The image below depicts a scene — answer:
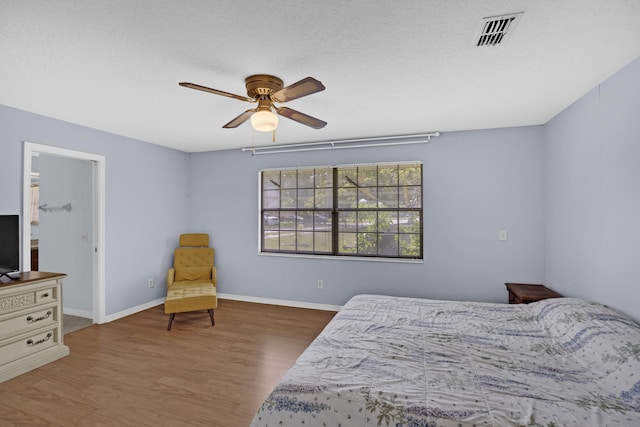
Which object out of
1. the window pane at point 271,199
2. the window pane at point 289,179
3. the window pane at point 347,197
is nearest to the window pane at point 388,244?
the window pane at point 347,197

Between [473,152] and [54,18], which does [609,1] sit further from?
[54,18]

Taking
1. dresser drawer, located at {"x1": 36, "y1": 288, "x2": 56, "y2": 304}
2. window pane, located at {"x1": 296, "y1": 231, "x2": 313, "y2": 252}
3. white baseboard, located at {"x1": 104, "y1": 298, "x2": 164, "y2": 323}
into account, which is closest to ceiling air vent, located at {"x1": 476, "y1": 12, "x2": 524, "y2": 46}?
window pane, located at {"x1": 296, "y1": 231, "x2": 313, "y2": 252}

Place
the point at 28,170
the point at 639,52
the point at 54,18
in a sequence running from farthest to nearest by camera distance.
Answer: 1. the point at 28,170
2. the point at 639,52
3. the point at 54,18

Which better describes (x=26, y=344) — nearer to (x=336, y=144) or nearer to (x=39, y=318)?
(x=39, y=318)

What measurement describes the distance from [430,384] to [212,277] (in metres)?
3.70

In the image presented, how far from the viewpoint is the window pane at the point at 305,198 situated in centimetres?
458

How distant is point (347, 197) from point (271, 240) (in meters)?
1.42

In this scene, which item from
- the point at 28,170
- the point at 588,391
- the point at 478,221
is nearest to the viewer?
the point at 588,391

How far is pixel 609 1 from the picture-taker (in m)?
1.49

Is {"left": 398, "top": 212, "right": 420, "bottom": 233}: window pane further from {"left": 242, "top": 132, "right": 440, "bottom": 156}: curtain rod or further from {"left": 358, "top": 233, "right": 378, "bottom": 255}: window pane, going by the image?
{"left": 242, "top": 132, "right": 440, "bottom": 156}: curtain rod

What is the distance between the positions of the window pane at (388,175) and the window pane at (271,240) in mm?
1829

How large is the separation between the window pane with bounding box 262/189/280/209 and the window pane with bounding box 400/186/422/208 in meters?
1.91

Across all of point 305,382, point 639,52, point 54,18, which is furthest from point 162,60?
point 639,52

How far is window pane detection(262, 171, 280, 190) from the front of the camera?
15.7 ft
